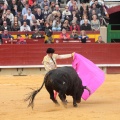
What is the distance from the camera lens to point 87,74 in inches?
441

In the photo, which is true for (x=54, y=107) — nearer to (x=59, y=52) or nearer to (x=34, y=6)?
(x=59, y=52)

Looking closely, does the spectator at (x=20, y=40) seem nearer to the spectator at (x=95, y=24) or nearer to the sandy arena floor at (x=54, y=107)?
the spectator at (x=95, y=24)

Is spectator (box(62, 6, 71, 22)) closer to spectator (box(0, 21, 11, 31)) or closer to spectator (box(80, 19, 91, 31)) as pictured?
spectator (box(80, 19, 91, 31))

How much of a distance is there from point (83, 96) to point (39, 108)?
114cm

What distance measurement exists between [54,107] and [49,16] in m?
8.50

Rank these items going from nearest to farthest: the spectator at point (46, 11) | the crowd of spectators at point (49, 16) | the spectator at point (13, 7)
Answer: the crowd of spectators at point (49, 16) → the spectator at point (46, 11) → the spectator at point (13, 7)

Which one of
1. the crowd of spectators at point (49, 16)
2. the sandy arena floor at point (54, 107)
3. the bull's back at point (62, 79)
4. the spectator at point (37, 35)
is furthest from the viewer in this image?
the crowd of spectators at point (49, 16)

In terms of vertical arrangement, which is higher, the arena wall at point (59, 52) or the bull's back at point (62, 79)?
the bull's back at point (62, 79)

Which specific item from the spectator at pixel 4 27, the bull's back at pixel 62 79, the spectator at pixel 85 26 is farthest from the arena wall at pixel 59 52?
the bull's back at pixel 62 79

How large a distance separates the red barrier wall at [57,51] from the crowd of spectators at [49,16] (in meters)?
0.61

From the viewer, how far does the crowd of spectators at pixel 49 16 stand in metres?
18.2

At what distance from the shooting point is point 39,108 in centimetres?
1025

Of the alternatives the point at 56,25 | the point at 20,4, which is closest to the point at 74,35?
the point at 56,25

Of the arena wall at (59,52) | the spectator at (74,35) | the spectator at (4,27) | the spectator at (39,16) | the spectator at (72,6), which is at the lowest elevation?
the arena wall at (59,52)
